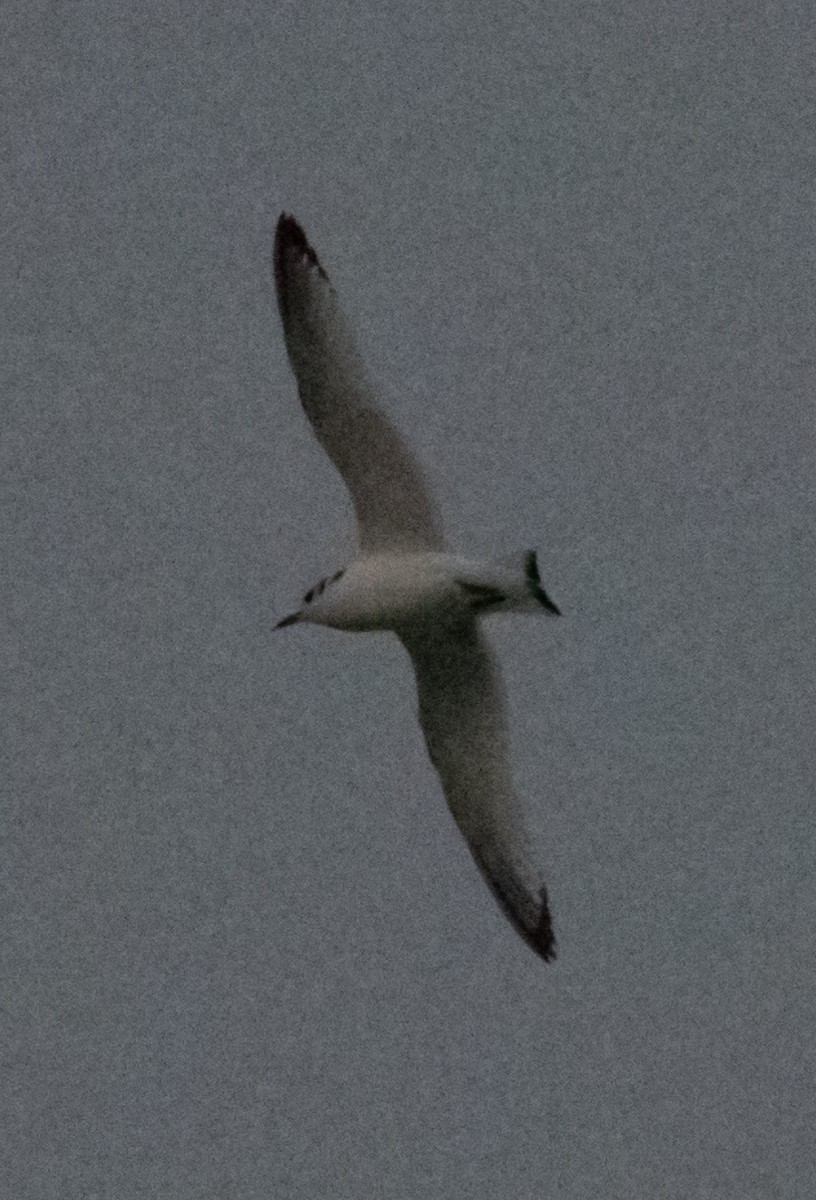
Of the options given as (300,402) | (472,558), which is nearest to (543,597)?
(472,558)

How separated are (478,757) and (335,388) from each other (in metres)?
1.91

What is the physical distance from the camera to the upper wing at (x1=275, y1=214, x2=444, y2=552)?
1338 centimetres

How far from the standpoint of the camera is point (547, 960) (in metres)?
14.0

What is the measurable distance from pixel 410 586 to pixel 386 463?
53cm

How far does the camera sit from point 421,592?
1370cm

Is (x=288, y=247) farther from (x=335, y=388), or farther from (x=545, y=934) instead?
(x=545, y=934)

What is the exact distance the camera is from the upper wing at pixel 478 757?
1413cm

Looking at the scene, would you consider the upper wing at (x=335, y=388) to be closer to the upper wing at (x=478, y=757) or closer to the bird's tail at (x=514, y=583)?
the bird's tail at (x=514, y=583)

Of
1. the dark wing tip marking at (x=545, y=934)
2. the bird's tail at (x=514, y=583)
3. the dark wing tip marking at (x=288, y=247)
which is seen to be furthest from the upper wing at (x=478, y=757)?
the dark wing tip marking at (x=288, y=247)

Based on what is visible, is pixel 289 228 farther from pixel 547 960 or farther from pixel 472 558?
pixel 547 960

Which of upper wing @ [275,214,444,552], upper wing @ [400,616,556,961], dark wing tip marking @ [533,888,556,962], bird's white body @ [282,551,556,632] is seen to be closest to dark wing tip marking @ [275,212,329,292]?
upper wing @ [275,214,444,552]

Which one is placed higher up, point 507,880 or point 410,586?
point 410,586

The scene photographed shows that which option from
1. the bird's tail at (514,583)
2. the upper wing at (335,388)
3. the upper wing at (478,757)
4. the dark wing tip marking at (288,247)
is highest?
the dark wing tip marking at (288,247)

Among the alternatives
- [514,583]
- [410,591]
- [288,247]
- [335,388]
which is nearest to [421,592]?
[410,591]
